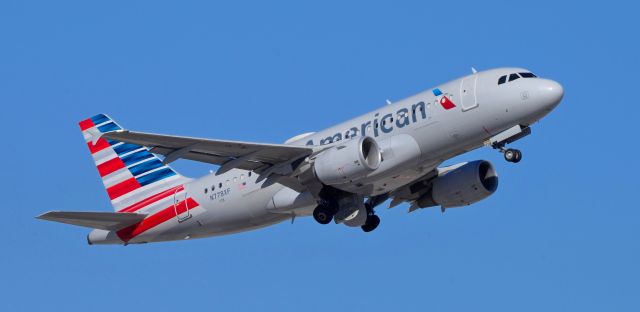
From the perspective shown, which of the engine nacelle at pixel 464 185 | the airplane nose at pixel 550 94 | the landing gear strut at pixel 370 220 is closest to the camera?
the airplane nose at pixel 550 94

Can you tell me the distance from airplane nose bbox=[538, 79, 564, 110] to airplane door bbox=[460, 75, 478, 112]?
232 centimetres

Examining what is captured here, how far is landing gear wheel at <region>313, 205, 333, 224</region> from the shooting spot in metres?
44.4

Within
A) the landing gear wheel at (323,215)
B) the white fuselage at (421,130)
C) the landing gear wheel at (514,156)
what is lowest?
the landing gear wheel at (323,215)

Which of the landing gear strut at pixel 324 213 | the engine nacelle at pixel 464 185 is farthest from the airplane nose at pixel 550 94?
the landing gear strut at pixel 324 213

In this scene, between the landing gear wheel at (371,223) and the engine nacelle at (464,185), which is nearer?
the engine nacelle at (464,185)

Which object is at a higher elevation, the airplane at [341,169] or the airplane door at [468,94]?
the airplane door at [468,94]

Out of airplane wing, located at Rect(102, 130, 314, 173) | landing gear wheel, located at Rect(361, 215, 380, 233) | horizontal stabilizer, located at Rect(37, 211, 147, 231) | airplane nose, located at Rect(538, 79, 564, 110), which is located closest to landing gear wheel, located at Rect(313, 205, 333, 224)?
airplane wing, located at Rect(102, 130, 314, 173)

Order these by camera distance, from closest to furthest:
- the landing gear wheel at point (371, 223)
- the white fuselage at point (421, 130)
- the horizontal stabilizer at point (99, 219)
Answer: the white fuselage at point (421, 130) < the horizontal stabilizer at point (99, 219) < the landing gear wheel at point (371, 223)

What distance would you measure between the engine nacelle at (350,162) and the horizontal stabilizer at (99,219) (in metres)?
9.42

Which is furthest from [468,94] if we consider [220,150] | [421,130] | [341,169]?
[220,150]

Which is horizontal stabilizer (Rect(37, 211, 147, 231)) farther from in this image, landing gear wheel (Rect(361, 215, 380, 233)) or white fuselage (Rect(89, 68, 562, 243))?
landing gear wheel (Rect(361, 215, 380, 233))

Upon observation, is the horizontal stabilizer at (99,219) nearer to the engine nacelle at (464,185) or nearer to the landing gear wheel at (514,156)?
the engine nacelle at (464,185)

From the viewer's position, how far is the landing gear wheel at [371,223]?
48.1 metres

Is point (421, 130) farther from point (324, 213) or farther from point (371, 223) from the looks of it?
point (371, 223)
